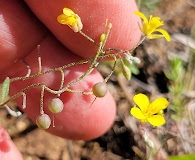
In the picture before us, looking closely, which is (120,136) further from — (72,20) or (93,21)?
(72,20)

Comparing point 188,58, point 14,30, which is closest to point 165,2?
point 188,58

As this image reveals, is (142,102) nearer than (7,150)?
Yes

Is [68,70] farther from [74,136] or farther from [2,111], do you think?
[2,111]

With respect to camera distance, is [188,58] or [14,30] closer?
[14,30]

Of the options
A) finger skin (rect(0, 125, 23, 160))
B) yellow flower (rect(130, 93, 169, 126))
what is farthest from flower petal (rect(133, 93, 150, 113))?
finger skin (rect(0, 125, 23, 160))

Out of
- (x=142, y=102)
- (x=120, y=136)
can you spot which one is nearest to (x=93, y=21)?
(x=142, y=102)

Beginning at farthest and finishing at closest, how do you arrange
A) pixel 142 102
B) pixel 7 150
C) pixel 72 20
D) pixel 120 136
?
1. pixel 120 136
2. pixel 7 150
3. pixel 142 102
4. pixel 72 20
